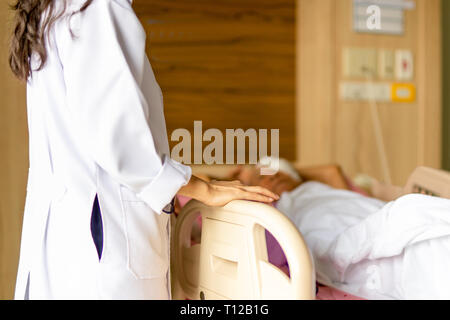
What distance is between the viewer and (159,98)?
0.92 m

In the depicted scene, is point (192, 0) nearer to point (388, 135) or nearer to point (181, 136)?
point (181, 136)

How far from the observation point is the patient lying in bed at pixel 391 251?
1047 mm

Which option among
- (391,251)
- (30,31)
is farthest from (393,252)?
(30,31)

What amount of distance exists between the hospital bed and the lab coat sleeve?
0.21 meters

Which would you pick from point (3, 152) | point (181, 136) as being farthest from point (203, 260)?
point (181, 136)

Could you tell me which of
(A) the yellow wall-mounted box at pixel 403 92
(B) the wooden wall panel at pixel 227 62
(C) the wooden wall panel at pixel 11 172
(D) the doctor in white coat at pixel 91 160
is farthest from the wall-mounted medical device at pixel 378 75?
(D) the doctor in white coat at pixel 91 160

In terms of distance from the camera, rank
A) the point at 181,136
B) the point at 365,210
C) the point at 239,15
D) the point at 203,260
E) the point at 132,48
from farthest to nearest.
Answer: the point at 239,15, the point at 181,136, the point at 365,210, the point at 203,260, the point at 132,48

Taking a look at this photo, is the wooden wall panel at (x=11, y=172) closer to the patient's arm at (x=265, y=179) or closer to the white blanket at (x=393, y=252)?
the patient's arm at (x=265, y=179)

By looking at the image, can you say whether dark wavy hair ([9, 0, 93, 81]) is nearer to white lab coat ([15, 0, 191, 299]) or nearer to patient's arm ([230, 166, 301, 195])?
white lab coat ([15, 0, 191, 299])

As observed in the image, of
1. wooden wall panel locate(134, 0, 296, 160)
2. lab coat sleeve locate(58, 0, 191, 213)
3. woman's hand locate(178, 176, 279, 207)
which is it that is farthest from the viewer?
wooden wall panel locate(134, 0, 296, 160)

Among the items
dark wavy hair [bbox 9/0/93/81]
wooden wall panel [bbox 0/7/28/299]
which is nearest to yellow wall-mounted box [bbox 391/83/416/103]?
wooden wall panel [bbox 0/7/28/299]

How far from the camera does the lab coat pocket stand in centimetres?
84

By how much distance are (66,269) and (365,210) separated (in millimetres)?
1121
